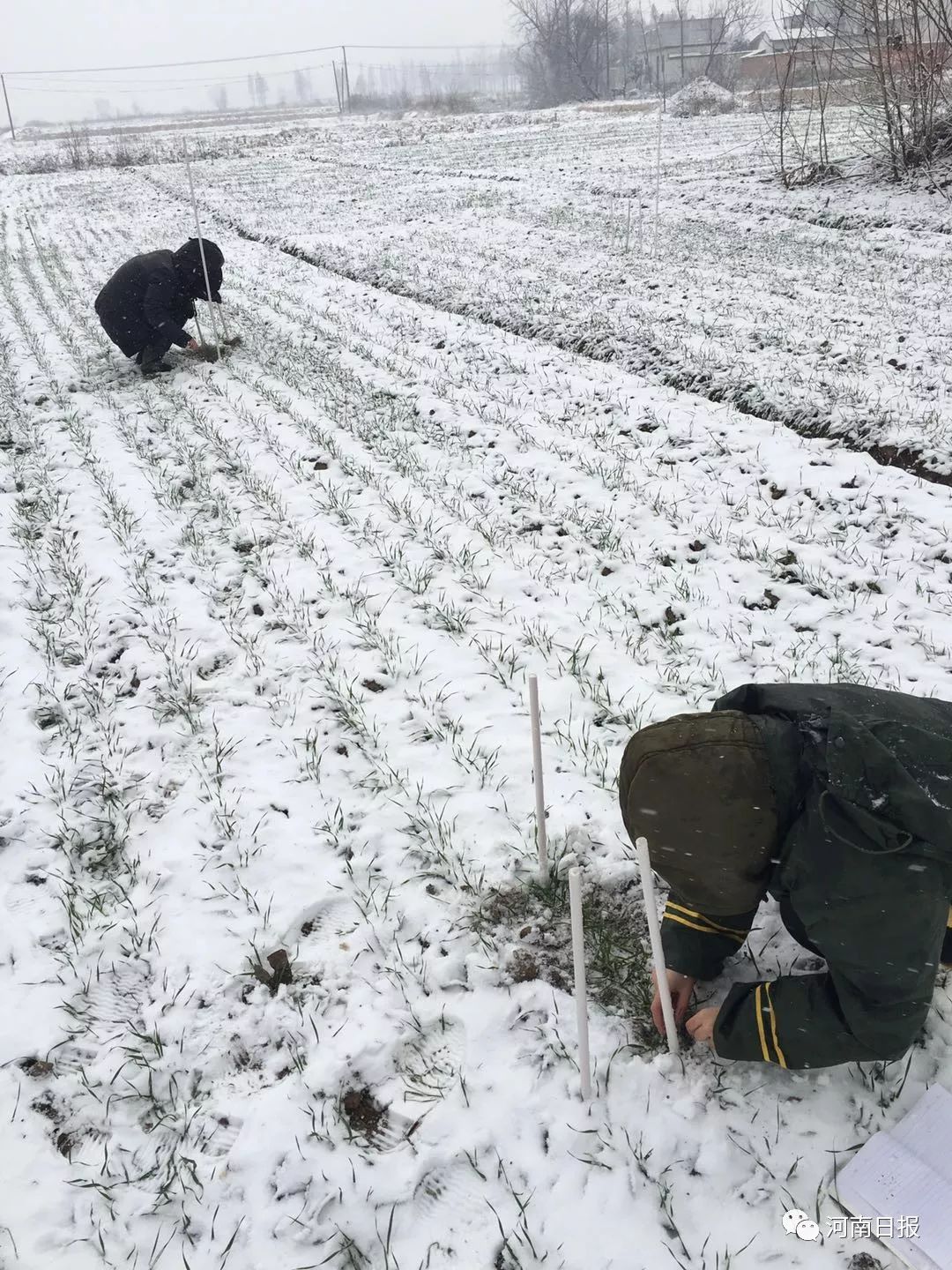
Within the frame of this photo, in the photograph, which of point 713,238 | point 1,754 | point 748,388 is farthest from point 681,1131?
point 713,238

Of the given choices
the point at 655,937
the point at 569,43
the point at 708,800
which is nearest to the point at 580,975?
the point at 655,937

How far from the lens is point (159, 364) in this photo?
27.6 feet

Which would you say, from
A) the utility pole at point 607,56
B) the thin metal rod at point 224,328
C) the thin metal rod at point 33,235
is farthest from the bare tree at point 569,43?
the thin metal rod at point 224,328

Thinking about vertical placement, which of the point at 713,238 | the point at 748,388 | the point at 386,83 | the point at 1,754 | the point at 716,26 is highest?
the point at 386,83

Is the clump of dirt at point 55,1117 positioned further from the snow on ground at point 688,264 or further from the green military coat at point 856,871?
the snow on ground at point 688,264

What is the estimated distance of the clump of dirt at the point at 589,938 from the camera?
2539 mm

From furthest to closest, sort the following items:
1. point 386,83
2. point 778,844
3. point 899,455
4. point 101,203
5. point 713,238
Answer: point 386,83, point 101,203, point 713,238, point 899,455, point 778,844

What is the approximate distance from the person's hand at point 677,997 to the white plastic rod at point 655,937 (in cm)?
13

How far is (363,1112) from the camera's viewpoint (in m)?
2.33

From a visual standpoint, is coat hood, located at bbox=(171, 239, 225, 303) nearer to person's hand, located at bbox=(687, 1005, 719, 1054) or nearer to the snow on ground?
the snow on ground

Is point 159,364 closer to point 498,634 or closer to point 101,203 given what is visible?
point 498,634

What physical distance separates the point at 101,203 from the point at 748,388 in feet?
72.0

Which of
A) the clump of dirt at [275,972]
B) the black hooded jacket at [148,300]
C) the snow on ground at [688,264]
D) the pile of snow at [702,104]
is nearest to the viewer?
the clump of dirt at [275,972]

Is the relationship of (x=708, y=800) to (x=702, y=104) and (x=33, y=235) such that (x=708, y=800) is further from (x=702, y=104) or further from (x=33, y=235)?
(x=702, y=104)
